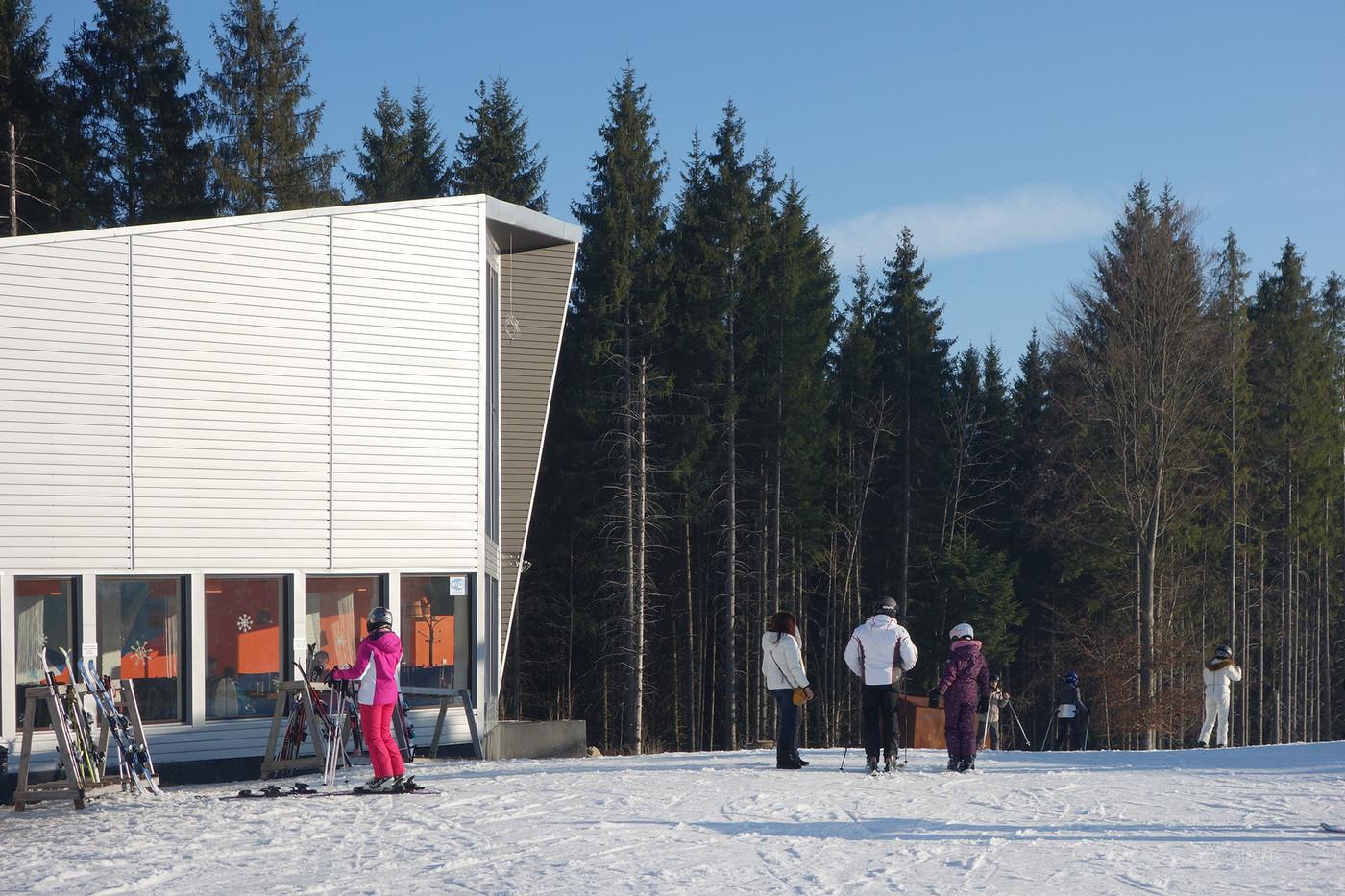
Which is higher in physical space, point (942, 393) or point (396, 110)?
point (396, 110)

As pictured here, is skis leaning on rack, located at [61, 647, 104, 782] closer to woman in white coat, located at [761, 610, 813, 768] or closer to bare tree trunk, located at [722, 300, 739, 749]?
woman in white coat, located at [761, 610, 813, 768]

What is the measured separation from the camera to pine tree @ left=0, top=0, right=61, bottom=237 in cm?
2886

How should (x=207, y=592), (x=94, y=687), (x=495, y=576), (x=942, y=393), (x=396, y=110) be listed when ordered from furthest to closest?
(x=942, y=393), (x=396, y=110), (x=495, y=576), (x=207, y=592), (x=94, y=687)

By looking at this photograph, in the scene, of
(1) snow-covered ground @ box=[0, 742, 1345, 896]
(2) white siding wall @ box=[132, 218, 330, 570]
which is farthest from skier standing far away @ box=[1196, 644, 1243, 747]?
(2) white siding wall @ box=[132, 218, 330, 570]

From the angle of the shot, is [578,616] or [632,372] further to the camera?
[578,616]

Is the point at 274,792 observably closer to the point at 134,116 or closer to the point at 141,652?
the point at 141,652

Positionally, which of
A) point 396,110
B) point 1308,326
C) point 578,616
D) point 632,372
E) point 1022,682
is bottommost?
point 1022,682

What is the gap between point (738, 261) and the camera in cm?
3344

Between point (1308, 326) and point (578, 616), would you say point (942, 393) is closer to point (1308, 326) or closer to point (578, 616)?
point (1308, 326)

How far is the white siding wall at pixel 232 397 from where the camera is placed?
13.3 m

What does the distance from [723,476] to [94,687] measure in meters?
23.1

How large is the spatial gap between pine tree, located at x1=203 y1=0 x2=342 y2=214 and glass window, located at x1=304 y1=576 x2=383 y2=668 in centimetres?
1905

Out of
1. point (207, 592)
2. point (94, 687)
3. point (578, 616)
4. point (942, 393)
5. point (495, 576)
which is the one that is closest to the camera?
point (94, 687)

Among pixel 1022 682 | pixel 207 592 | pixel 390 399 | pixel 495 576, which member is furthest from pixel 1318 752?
pixel 1022 682
